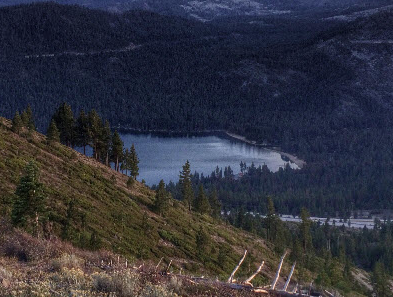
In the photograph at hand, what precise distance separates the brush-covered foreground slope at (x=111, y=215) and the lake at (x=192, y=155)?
57.9 meters

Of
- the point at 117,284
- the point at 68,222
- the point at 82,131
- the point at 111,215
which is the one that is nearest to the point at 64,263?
the point at 117,284

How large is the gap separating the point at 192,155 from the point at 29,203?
108 meters

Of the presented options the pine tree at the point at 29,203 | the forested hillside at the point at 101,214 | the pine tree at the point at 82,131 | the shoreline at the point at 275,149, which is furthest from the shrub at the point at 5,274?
the shoreline at the point at 275,149

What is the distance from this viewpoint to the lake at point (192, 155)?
109312 mm

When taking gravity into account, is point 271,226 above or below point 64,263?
below

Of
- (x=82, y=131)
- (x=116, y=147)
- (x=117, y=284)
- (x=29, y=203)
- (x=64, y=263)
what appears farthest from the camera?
(x=116, y=147)

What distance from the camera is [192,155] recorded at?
419ft

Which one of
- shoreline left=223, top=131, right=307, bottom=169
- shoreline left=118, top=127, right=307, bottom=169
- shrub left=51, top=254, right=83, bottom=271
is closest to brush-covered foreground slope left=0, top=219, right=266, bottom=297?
shrub left=51, top=254, right=83, bottom=271

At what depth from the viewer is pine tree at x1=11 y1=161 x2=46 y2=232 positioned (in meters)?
19.2

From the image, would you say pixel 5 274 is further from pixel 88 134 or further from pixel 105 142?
pixel 105 142

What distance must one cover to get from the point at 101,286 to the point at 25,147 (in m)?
24.3

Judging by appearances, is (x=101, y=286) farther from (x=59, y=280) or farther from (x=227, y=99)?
(x=227, y=99)

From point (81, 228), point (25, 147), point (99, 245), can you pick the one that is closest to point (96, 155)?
point (25, 147)

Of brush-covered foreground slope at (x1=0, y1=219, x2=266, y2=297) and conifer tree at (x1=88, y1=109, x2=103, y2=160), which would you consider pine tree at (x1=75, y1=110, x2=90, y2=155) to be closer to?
conifer tree at (x1=88, y1=109, x2=103, y2=160)
